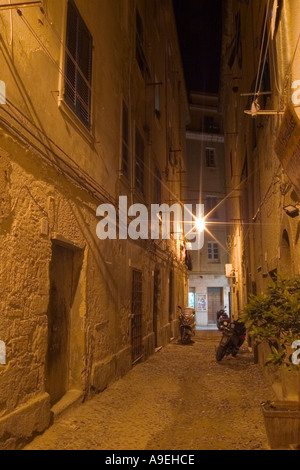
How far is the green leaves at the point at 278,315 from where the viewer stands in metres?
3.86

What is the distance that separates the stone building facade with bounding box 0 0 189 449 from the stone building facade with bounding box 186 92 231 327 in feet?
56.4

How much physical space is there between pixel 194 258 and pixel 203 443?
23.8 meters

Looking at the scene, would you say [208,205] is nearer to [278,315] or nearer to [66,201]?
[66,201]

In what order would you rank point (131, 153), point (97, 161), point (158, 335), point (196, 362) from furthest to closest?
point (158, 335) < point (196, 362) < point (131, 153) < point (97, 161)

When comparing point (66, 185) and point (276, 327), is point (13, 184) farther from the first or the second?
point (276, 327)

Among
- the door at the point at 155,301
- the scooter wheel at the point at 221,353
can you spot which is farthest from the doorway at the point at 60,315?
the door at the point at 155,301

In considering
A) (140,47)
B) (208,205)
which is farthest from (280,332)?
(208,205)

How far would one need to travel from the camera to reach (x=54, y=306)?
5.37 metres

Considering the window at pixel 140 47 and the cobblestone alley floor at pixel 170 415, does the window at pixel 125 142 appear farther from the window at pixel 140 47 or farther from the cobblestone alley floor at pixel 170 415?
the cobblestone alley floor at pixel 170 415

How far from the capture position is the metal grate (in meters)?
9.19

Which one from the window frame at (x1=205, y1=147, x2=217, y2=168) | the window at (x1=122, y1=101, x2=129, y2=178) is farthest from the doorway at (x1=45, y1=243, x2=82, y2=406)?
the window frame at (x1=205, y1=147, x2=217, y2=168)

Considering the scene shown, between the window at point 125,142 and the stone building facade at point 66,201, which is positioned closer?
the stone building facade at point 66,201

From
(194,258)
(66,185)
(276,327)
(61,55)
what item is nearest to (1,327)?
(66,185)

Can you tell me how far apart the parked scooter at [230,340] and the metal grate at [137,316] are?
2.11 m
